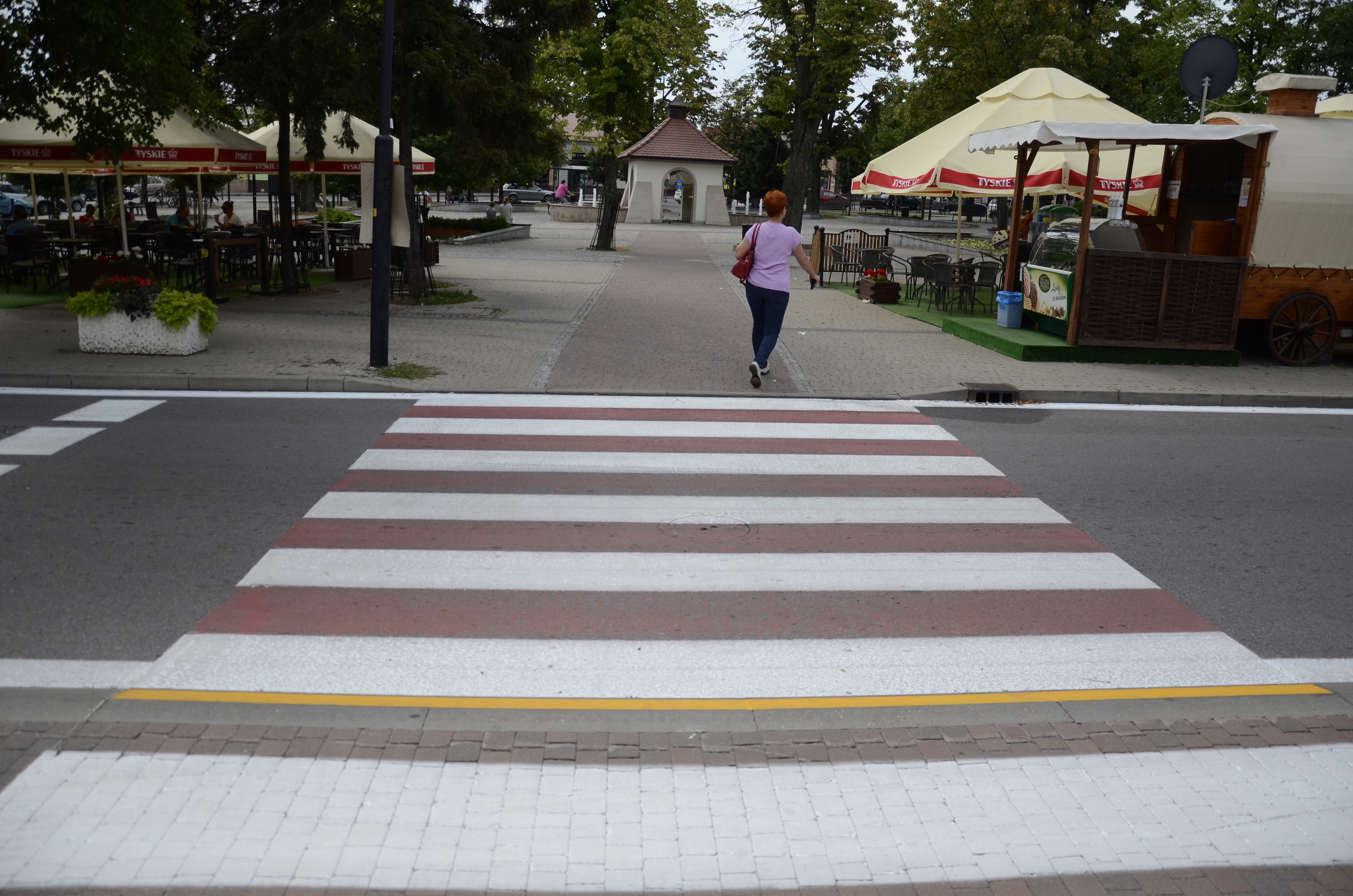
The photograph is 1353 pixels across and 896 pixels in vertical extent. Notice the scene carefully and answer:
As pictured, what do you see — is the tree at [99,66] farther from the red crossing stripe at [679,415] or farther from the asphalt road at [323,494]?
the red crossing stripe at [679,415]

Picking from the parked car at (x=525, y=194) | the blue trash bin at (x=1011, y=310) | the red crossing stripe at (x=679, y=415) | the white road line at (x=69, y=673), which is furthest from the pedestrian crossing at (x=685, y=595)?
the parked car at (x=525, y=194)

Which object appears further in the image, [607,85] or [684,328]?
[607,85]

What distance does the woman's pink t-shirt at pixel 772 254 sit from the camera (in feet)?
38.1

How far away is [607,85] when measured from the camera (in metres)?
31.9

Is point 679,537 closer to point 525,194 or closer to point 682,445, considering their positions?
point 682,445

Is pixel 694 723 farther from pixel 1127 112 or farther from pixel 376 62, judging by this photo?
pixel 1127 112

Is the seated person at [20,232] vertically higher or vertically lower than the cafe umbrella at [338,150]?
lower

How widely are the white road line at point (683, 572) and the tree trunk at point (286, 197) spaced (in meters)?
14.0

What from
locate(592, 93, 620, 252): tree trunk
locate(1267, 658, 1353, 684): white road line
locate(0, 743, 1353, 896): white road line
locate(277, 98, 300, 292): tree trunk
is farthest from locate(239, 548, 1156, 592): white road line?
locate(592, 93, 620, 252): tree trunk

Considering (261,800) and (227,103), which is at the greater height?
(227,103)

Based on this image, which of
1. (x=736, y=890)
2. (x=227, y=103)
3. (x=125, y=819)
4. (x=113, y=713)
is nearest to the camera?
(x=736, y=890)

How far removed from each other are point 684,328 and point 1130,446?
799 cm

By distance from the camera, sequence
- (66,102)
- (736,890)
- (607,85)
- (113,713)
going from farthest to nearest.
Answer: (607,85) < (66,102) < (113,713) < (736,890)

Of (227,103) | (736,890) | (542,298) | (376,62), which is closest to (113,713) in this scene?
(736,890)
